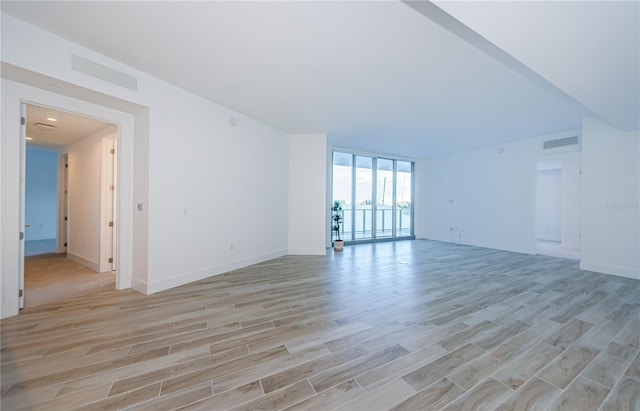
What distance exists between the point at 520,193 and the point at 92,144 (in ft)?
33.0

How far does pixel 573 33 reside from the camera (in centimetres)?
184

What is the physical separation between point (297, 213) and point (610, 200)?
6167 mm

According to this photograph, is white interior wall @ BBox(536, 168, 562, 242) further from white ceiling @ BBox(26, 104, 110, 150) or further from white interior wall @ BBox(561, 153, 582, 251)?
white ceiling @ BBox(26, 104, 110, 150)

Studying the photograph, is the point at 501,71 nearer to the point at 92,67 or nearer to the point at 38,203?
the point at 92,67

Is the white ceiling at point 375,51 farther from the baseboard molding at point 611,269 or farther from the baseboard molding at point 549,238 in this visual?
the baseboard molding at point 549,238

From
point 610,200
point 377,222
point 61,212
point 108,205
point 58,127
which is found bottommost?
point 377,222

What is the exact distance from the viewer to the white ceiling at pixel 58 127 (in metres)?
3.95

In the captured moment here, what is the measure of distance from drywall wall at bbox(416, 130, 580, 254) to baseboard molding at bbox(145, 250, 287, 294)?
6.26 metres

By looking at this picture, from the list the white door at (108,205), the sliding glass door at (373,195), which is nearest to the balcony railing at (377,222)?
the sliding glass door at (373,195)

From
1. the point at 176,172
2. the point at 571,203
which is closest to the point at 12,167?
the point at 176,172

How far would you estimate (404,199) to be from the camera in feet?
30.2

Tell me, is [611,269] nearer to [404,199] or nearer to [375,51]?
[404,199]

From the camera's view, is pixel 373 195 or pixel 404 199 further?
pixel 404 199

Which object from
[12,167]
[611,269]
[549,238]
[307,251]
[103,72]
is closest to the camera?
[12,167]
